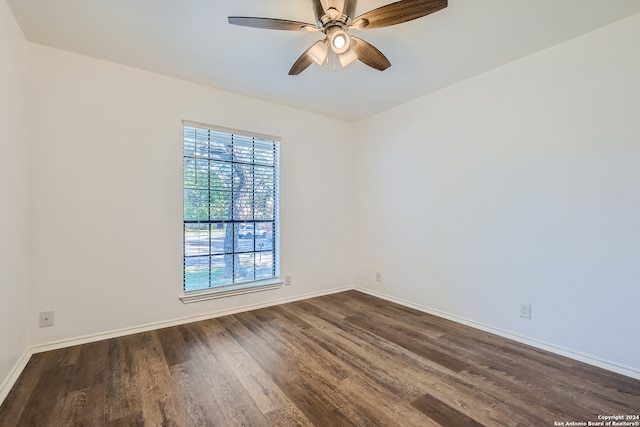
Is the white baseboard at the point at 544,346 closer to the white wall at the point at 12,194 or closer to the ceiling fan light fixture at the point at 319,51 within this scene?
the ceiling fan light fixture at the point at 319,51

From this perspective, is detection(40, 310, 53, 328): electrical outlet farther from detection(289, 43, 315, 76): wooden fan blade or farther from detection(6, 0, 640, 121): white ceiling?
detection(289, 43, 315, 76): wooden fan blade

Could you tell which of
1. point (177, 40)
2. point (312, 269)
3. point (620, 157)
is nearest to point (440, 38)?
point (620, 157)

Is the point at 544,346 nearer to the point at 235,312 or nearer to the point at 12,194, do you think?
the point at 235,312

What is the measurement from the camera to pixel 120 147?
265 cm

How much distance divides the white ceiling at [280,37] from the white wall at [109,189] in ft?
0.78

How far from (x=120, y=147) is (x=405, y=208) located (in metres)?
3.14

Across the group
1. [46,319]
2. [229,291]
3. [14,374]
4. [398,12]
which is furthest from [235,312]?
[398,12]

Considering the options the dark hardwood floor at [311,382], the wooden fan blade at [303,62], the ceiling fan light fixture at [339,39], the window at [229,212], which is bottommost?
the dark hardwood floor at [311,382]

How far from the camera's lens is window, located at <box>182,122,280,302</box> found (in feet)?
10.1

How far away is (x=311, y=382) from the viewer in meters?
1.94

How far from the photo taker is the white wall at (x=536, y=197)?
207 cm

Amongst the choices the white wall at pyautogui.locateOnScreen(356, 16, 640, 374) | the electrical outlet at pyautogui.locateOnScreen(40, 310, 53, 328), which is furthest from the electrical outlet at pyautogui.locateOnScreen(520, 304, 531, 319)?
the electrical outlet at pyautogui.locateOnScreen(40, 310, 53, 328)

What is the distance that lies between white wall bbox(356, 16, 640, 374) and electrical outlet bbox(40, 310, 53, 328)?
11.5 feet

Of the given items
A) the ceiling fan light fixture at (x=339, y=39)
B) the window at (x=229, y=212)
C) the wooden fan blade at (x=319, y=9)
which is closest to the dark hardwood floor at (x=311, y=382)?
the window at (x=229, y=212)
